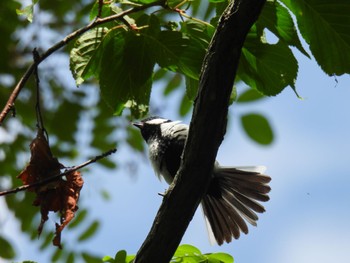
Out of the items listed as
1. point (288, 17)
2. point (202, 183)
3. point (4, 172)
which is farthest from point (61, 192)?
point (4, 172)

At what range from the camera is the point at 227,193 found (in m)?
4.16

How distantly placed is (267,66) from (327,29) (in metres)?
0.27

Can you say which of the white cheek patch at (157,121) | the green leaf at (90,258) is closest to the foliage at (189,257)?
the green leaf at (90,258)

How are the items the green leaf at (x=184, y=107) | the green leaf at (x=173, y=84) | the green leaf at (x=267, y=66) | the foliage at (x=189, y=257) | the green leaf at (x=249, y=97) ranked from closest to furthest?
the green leaf at (x=267, y=66) < the foliage at (x=189, y=257) < the green leaf at (x=249, y=97) < the green leaf at (x=184, y=107) < the green leaf at (x=173, y=84)

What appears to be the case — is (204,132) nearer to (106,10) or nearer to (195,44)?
(195,44)

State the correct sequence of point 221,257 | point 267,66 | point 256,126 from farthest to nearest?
1. point 256,126
2. point 221,257
3. point 267,66

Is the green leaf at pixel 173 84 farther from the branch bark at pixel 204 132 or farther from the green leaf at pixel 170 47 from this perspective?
the branch bark at pixel 204 132

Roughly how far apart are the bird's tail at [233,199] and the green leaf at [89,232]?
73 centimetres

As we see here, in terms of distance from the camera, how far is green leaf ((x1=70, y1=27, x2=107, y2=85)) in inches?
94.0

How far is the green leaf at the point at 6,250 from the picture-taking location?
13.4 ft

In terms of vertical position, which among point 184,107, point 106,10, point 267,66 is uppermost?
point 184,107

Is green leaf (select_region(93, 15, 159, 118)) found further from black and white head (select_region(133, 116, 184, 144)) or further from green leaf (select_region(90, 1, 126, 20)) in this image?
black and white head (select_region(133, 116, 184, 144))

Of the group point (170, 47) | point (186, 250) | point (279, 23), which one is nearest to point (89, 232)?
point (186, 250)

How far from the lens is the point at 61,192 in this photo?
2.37 meters
